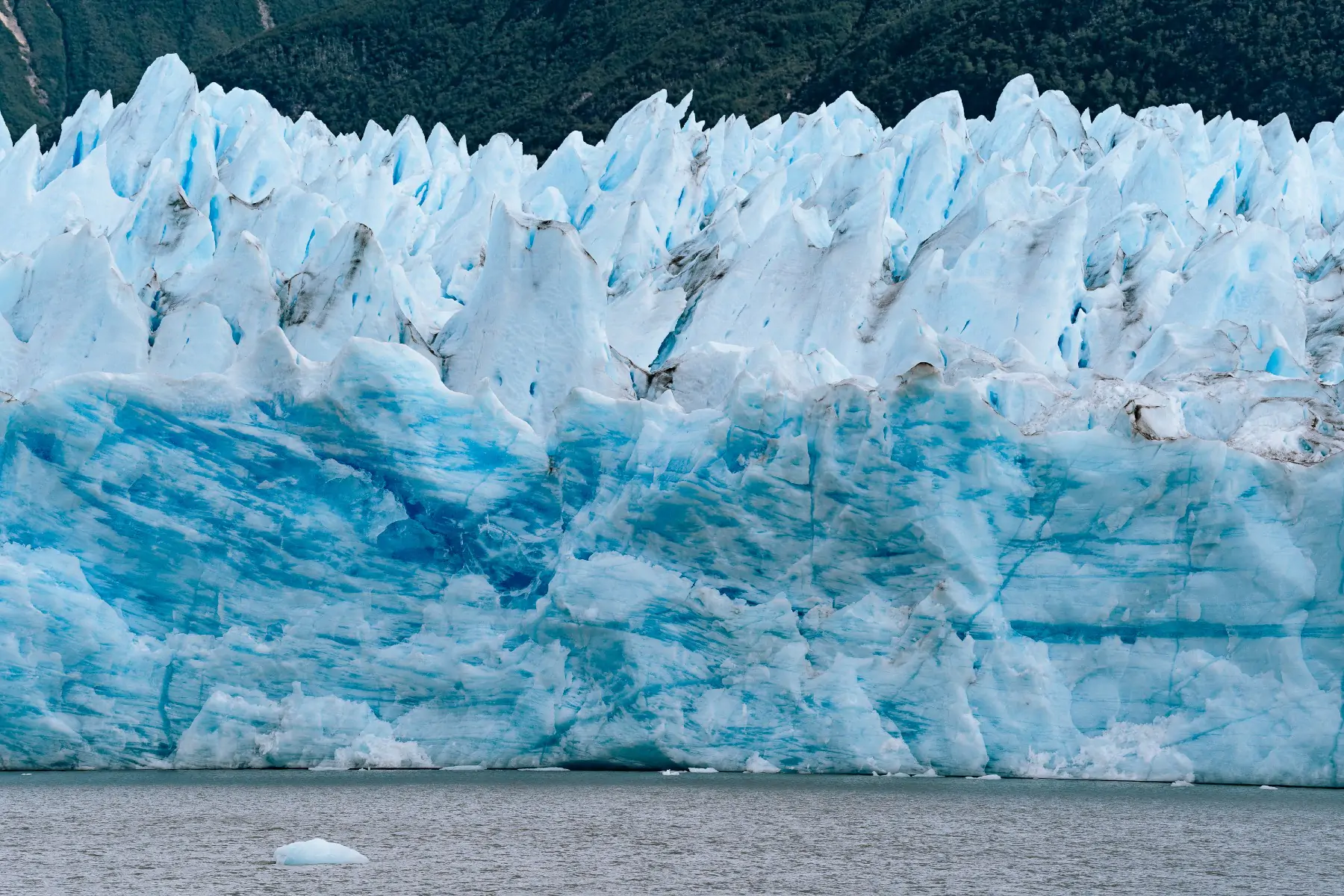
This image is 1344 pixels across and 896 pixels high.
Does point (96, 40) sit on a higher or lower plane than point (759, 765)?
higher

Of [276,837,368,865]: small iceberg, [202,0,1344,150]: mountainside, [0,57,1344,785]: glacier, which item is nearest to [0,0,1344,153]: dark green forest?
[202,0,1344,150]: mountainside

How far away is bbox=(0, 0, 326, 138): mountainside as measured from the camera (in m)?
87.1

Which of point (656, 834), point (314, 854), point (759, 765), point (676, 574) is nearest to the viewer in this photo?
point (314, 854)

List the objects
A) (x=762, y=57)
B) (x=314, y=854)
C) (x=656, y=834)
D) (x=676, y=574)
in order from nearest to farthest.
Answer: (x=314, y=854) → (x=656, y=834) → (x=676, y=574) → (x=762, y=57)

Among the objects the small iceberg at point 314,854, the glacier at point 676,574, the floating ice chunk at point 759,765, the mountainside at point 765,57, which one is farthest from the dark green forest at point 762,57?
the small iceberg at point 314,854

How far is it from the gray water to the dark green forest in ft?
106

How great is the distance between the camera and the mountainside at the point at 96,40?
87125 mm

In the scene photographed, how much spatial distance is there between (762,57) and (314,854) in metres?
42.8

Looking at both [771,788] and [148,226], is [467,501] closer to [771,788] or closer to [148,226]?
[771,788]

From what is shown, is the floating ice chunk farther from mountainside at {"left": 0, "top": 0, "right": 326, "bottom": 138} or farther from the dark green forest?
mountainside at {"left": 0, "top": 0, "right": 326, "bottom": 138}

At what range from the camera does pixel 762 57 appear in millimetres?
51594

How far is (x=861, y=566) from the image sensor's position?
1463 centimetres

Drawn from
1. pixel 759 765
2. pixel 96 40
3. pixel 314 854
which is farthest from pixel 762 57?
pixel 96 40

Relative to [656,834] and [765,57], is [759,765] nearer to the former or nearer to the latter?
[656,834]
